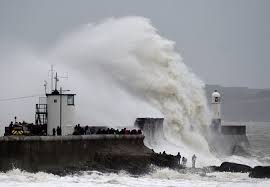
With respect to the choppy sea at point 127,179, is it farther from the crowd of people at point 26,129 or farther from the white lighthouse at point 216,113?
the white lighthouse at point 216,113

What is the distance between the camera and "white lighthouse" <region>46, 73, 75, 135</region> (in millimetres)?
30375

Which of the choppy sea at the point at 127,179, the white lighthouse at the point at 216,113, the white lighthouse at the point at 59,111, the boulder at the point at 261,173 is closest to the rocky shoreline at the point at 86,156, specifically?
the boulder at the point at 261,173

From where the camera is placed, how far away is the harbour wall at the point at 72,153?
2720 centimetres

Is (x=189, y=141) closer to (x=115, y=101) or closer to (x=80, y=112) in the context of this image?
(x=115, y=101)

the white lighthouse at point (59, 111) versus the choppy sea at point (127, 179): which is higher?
the white lighthouse at point (59, 111)

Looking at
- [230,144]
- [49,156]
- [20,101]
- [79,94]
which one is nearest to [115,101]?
[79,94]

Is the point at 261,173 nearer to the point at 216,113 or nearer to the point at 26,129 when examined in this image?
the point at 26,129

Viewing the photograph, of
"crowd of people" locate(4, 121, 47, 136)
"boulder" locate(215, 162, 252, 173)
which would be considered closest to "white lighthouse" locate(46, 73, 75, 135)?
"crowd of people" locate(4, 121, 47, 136)

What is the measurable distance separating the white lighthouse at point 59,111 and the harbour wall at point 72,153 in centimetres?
121

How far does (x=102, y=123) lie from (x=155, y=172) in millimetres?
10666

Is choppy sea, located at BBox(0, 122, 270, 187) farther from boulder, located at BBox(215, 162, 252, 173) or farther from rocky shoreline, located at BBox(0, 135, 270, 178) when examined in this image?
boulder, located at BBox(215, 162, 252, 173)

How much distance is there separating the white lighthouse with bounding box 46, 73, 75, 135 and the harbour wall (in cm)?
121

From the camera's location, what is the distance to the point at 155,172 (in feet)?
100

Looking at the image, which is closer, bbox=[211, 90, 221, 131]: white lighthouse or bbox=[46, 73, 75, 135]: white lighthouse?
bbox=[46, 73, 75, 135]: white lighthouse
